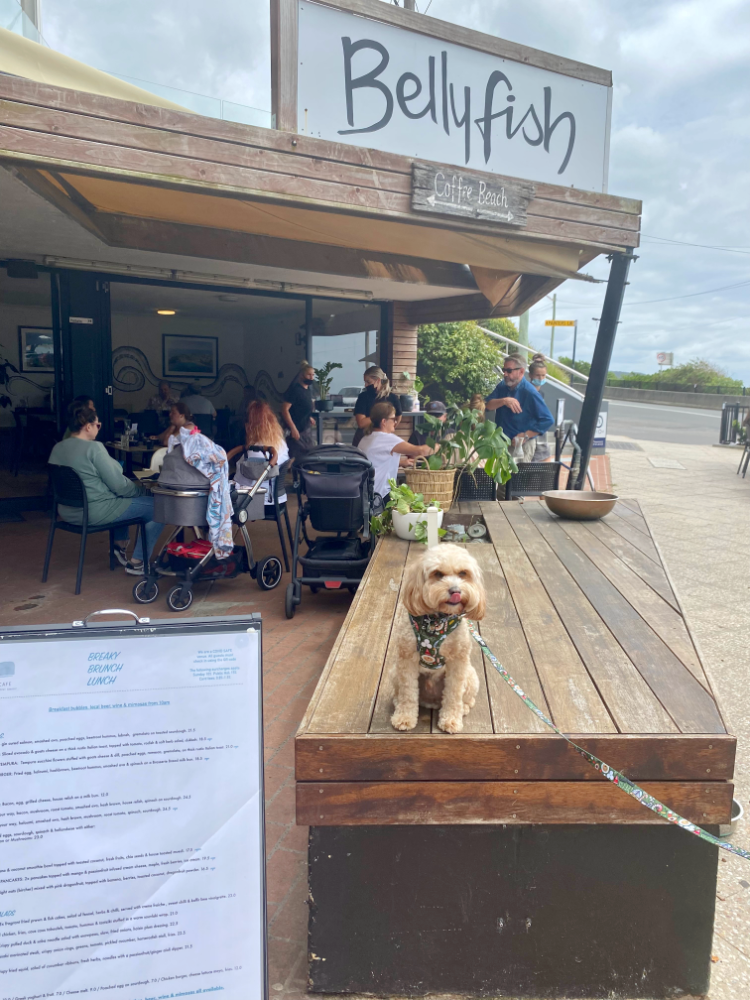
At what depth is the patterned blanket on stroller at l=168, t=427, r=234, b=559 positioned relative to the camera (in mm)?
4671

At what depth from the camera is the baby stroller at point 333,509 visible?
4.76 metres

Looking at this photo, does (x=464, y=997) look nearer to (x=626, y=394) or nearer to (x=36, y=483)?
(x=36, y=483)

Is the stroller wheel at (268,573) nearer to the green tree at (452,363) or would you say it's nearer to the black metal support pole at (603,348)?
the black metal support pole at (603,348)

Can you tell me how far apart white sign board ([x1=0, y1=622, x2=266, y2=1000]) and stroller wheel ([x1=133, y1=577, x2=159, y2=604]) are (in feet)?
11.9

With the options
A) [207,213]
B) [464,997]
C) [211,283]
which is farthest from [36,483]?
[464,997]

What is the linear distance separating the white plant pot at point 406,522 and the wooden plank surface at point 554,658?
0.51m

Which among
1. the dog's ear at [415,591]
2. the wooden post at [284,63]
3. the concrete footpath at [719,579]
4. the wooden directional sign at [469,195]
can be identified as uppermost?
A: the wooden post at [284,63]

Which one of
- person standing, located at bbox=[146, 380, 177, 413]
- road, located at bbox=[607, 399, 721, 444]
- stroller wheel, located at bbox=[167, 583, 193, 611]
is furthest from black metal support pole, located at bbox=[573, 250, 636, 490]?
road, located at bbox=[607, 399, 721, 444]

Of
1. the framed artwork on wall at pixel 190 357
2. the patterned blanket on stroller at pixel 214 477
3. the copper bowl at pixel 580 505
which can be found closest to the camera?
the copper bowl at pixel 580 505

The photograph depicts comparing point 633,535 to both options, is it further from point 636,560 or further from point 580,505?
point 636,560

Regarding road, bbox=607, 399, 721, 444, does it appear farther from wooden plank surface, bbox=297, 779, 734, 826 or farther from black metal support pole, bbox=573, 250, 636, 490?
wooden plank surface, bbox=297, 779, 734, 826

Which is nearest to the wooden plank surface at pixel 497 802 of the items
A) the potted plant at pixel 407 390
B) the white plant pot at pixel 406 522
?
the white plant pot at pixel 406 522

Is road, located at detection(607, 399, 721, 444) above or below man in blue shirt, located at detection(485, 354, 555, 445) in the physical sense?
below

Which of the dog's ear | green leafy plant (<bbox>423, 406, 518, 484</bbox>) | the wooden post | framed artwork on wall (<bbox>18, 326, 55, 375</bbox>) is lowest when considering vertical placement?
the dog's ear
